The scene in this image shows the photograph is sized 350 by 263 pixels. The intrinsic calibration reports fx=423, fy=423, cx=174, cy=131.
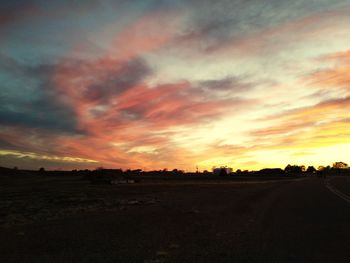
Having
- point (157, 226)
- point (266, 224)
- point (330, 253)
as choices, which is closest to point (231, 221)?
point (266, 224)

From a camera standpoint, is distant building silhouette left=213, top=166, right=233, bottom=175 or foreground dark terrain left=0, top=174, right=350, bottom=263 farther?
distant building silhouette left=213, top=166, right=233, bottom=175

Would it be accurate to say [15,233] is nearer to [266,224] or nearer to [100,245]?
[100,245]

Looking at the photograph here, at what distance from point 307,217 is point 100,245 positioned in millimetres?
10828

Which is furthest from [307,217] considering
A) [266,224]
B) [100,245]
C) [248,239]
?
[100,245]

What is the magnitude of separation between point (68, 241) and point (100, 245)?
1.41m

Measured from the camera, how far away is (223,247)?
1250 centimetres

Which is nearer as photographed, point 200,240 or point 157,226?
point 200,240

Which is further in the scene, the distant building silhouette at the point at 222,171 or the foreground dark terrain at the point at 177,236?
the distant building silhouette at the point at 222,171

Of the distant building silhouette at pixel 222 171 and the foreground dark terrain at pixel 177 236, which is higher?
the distant building silhouette at pixel 222 171

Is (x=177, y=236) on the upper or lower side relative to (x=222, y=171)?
lower

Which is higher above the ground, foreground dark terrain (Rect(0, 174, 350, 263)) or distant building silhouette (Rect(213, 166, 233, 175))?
distant building silhouette (Rect(213, 166, 233, 175))

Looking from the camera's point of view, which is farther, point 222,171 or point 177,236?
point 222,171

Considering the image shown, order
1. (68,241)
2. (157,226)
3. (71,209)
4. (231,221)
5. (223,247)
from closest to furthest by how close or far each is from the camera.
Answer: (223,247) → (68,241) → (157,226) → (231,221) → (71,209)

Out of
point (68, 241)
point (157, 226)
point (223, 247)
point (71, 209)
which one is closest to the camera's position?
point (223, 247)
